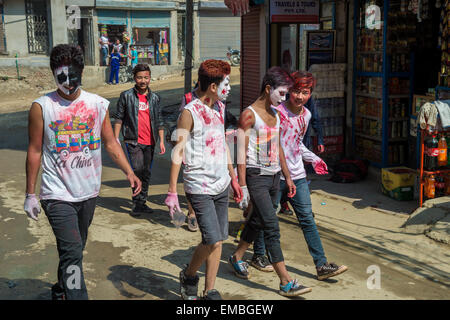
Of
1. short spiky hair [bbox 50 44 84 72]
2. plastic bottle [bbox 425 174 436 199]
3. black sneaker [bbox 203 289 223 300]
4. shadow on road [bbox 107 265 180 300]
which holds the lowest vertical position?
shadow on road [bbox 107 265 180 300]

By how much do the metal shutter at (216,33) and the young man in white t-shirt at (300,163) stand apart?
28982mm

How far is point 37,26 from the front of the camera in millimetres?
27750

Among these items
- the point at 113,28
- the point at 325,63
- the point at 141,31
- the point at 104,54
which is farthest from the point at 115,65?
the point at 325,63

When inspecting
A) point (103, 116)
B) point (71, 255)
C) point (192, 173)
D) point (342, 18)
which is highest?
point (342, 18)

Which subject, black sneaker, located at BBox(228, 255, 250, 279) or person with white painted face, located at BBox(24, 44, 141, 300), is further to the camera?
black sneaker, located at BBox(228, 255, 250, 279)

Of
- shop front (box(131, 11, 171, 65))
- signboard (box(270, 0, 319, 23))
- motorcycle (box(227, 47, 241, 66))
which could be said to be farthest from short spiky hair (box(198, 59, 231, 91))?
motorcycle (box(227, 47, 241, 66))

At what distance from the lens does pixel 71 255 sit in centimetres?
425

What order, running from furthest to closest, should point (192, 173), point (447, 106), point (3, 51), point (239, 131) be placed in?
point (3, 51), point (447, 106), point (239, 131), point (192, 173)

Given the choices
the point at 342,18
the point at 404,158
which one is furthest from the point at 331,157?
the point at 342,18

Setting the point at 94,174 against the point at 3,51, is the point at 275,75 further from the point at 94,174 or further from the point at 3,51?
the point at 3,51

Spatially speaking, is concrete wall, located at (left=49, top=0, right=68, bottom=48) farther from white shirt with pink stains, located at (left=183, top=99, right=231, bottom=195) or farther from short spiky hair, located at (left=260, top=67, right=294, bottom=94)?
white shirt with pink stains, located at (left=183, top=99, right=231, bottom=195)

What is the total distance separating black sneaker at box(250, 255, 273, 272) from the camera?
5.84 meters

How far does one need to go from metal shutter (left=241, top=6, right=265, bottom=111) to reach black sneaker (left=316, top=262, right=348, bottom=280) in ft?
26.0

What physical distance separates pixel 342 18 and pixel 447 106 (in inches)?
144
